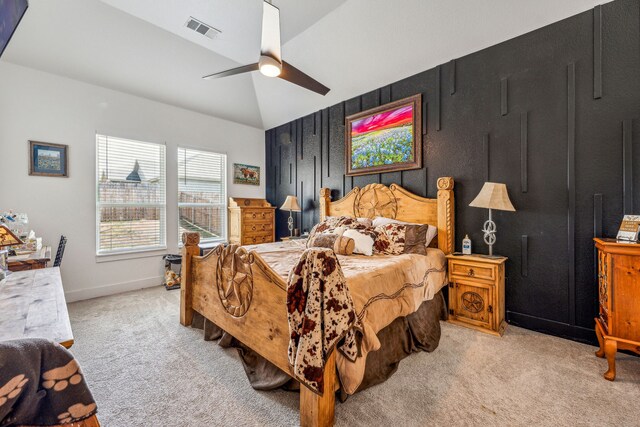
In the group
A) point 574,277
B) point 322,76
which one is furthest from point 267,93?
point 574,277

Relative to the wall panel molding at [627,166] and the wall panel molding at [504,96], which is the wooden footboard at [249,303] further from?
the wall panel molding at [504,96]

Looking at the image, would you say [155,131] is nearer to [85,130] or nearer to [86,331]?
[85,130]

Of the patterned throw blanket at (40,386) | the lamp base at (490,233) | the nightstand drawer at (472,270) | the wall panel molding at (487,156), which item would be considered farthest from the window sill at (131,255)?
the wall panel molding at (487,156)

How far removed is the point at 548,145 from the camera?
252 centimetres

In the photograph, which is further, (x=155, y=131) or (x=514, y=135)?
(x=155, y=131)

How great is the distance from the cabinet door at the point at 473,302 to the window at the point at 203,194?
13.2ft

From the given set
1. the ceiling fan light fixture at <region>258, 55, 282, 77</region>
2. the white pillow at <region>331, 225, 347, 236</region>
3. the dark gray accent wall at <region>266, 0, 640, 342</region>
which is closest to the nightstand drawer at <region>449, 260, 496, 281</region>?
the dark gray accent wall at <region>266, 0, 640, 342</region>

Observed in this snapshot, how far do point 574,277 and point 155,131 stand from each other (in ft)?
17.9

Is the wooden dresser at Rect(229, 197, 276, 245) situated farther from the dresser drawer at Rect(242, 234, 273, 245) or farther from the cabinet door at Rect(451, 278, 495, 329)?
the cabinet door at Rect(451, 278, 495, 329)

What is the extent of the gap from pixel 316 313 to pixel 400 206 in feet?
7.94

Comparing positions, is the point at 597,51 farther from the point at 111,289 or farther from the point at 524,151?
the point at 111,289

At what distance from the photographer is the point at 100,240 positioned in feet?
12.4

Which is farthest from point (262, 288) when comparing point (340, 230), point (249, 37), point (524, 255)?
point (249, 37)

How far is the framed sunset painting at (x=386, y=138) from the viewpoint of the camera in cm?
337
